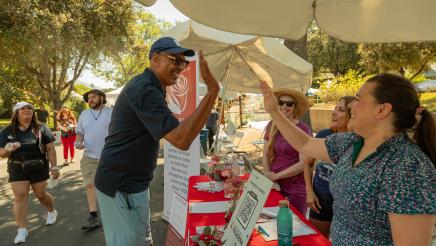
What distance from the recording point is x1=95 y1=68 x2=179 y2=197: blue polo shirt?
1.85 m

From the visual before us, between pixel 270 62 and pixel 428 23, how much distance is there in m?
3.60

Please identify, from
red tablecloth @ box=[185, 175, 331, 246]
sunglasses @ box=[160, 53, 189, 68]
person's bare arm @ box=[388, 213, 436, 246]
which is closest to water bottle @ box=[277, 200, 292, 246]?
red tablecloth @ box=[185, 175, 331, 246]

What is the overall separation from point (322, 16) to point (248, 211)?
1.16 metres

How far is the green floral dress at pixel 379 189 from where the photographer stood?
1227 mm

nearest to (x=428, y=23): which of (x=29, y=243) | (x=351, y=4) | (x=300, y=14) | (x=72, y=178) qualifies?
(x=351, y=4)

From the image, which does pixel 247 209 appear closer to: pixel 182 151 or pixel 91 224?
pixel 182 151

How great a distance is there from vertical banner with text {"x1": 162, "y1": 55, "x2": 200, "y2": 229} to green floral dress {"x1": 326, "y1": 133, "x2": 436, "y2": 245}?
2643mm

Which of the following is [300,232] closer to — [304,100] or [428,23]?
[428,23]

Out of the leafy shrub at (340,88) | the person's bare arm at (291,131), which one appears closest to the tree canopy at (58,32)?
the leafy shrub at (340,88)

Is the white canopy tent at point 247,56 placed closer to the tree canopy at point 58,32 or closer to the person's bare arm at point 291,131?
the person's bare arm at point 291,131

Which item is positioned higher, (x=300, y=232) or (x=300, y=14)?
(x=300, y=14)

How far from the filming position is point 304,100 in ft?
11.8

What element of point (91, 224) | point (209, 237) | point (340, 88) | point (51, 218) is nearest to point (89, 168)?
point (91, 224)

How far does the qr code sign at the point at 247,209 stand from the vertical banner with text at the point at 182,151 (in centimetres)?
246
